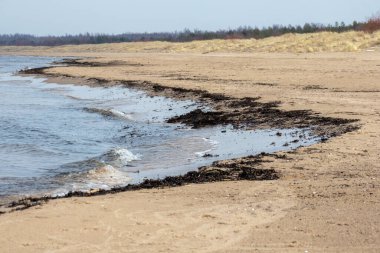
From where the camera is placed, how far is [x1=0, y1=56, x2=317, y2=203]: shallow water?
1012cm

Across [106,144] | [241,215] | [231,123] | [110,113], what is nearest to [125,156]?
[106,144]

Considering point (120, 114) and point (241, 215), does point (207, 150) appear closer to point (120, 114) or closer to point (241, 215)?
point (241, 215)

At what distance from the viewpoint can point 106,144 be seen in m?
14.2

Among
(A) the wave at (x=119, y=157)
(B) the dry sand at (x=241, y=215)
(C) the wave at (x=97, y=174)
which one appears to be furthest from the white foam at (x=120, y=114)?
(B) the dry sand at (x=241, y=215)

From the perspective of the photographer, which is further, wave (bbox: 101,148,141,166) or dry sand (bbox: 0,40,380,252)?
wave (bbox: 101,148,141,166)

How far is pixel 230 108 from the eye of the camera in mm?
17516

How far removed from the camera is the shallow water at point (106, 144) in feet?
33.2

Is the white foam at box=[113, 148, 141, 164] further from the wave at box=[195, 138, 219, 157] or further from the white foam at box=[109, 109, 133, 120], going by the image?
the white foam at box=[109, 109, 133, 120]

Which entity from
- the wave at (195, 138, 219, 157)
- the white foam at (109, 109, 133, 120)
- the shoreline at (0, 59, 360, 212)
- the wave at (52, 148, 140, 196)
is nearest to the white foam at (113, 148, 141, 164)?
the wave at (52, 148, 140, 196)

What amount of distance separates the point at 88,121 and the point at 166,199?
11.5m

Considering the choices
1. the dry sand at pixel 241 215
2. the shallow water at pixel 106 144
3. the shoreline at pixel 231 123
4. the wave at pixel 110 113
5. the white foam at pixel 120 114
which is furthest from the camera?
the wave at pixel 110 113

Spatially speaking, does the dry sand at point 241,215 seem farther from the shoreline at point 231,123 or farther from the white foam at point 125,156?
the white foam at point 125,156

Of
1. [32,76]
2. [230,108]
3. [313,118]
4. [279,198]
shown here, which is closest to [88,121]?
[230,108]

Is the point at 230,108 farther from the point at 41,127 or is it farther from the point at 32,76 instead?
the point at 32,76
